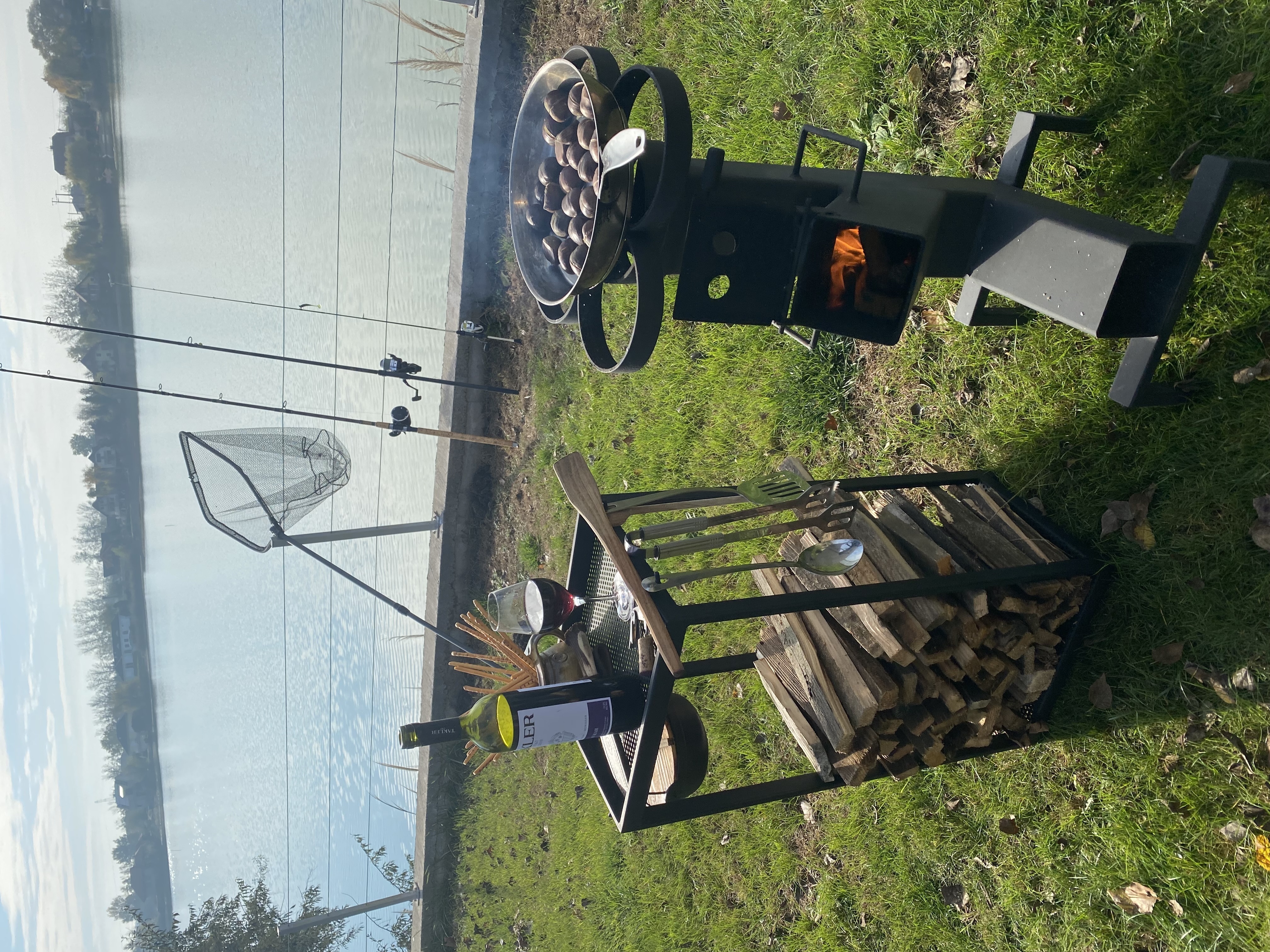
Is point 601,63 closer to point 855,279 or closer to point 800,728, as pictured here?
point 855,279

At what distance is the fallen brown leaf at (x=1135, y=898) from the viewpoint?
106 inches

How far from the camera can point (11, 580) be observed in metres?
11.1

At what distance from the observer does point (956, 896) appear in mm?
3379

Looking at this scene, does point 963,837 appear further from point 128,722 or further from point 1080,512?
point 128,722

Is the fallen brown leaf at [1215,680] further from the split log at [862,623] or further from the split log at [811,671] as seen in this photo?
the split log at [811,671]

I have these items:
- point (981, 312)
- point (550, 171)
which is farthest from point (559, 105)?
point (981, 312)

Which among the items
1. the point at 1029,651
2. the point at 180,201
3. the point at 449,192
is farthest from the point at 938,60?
the point at 180,201

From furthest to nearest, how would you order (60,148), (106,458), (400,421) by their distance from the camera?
(106,458) → (60,148) → (400,421)

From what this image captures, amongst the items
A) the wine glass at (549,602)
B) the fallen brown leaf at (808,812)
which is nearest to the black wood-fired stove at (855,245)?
the wine glass at (549,602)

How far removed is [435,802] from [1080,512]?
669 centimetres

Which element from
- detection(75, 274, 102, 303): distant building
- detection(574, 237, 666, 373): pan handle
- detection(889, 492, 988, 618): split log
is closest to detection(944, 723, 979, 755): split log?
detection(889, 492, 988, 618): split log

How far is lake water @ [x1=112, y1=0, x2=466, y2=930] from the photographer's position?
23.4 feet

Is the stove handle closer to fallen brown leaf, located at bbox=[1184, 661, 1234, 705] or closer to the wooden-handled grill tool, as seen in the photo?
the wooden-handled grill tool

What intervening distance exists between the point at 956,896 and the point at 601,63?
3.57 m
